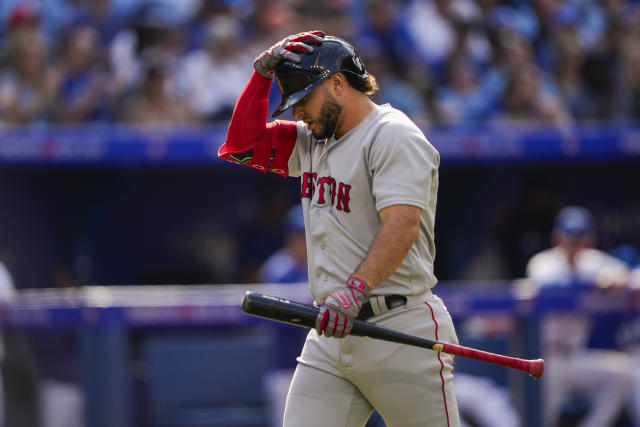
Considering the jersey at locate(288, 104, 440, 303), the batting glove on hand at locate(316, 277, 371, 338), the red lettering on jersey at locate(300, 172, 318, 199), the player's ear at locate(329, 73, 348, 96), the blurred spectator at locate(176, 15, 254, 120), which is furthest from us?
the blurred spectator at locate(176, 15, 254, 120)

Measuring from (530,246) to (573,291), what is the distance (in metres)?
2.02

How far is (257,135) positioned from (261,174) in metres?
4.43

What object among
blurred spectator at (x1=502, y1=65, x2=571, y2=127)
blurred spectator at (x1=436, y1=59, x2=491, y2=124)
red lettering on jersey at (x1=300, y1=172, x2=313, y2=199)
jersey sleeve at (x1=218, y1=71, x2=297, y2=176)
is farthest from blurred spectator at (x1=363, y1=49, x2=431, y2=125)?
red lettering on jersey at (x1=300, y1=172, x2=313, y2=199)

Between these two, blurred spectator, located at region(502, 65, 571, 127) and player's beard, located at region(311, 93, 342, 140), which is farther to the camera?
blurred spectator, located at region(502, 65, 571, 127)

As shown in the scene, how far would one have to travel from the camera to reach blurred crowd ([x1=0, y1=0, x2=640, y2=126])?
7133 millimetres

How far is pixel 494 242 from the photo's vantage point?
789 cm

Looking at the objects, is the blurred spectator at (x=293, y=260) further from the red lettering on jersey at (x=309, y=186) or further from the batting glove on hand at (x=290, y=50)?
the batting glove on hand at (x=290, y=50)

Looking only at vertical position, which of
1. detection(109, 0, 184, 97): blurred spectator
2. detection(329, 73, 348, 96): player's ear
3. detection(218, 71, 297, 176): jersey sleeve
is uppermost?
detection(109, 0, 184, 97): blurred spectator

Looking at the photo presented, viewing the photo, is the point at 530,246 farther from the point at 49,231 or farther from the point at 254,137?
the point at 254,137

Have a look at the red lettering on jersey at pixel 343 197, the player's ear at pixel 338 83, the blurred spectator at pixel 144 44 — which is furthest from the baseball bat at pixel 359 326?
the blurred spectator at pixel 144 44

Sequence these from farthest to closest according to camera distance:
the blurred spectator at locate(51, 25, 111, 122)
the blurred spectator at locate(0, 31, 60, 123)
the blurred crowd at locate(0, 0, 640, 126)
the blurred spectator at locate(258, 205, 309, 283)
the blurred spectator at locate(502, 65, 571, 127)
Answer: the blurred spectator at locate(502, 65, 571, 127)
the blurred crowd at locate(0, 0, 640, 126)
the blurred spectator at locate(51, 25, 111, 122)
the blurred spectator at locate(0, 31, 60, 123)
the blurred spectator at locate(258, 205, 309, 283)

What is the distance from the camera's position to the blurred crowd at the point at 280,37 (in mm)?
7133

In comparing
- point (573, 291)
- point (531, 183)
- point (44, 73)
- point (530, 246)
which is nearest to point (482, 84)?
point (531, 183)

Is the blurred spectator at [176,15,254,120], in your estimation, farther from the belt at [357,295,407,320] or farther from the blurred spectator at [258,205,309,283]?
the belt at [357,295,407,320]
